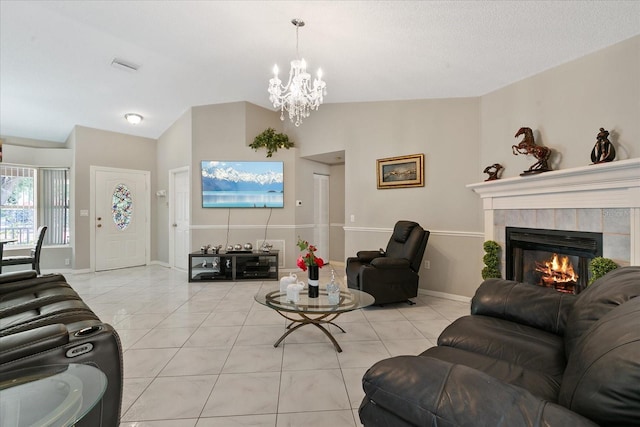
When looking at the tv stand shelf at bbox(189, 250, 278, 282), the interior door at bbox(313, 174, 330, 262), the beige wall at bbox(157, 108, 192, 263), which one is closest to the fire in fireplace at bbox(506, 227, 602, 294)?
the tv stand shelf at bbox(189, 250, 278, 282)

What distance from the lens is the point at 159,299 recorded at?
4094mm

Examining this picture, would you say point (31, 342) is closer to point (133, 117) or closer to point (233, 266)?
point (233, 266)

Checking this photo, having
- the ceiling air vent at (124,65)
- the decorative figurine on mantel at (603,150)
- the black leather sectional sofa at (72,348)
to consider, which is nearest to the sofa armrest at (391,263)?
the decorative figurine on mantel at (603,150)

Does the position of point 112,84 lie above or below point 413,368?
above

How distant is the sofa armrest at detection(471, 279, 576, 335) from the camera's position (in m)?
1.72

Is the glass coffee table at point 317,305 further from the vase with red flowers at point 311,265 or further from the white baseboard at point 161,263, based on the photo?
the white baseboard at point 161,263

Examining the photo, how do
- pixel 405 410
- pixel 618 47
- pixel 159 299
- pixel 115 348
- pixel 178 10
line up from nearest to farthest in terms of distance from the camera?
pixel 405 410
pixel 115 348
pixel 618 47
pixel 178 10
pixel 159 299

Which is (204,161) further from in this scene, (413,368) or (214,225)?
(413,368)

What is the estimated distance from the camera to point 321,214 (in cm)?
664

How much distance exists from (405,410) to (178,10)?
3.70 m

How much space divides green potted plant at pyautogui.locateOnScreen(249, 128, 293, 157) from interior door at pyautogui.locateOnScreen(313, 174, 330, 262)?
1.05 metres

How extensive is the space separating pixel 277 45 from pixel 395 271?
3051 mm

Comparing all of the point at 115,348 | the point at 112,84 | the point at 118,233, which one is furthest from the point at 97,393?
the point at 118,233

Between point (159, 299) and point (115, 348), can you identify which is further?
point (159, 299)
